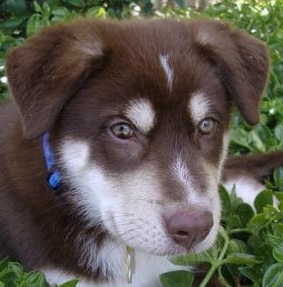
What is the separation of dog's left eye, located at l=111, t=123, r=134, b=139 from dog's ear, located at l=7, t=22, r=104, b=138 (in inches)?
8.4

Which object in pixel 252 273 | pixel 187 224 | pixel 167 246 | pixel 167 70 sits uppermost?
pixel 167 70

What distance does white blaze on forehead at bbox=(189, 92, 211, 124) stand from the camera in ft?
9.93

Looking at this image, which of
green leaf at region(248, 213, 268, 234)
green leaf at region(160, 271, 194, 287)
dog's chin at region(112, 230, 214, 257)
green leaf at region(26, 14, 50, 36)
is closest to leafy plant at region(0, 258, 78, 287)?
dog's chin at region(112, 230, 214, 257)

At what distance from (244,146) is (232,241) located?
1.25 metres

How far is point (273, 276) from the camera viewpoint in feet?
→ 10.2

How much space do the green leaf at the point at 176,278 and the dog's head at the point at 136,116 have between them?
30cm

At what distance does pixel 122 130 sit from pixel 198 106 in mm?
310

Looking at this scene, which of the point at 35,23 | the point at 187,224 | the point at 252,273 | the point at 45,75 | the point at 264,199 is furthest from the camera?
the point at 35,23

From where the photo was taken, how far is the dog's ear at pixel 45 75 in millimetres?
2887

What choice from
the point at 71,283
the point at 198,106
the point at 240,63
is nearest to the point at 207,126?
the point at 198,106

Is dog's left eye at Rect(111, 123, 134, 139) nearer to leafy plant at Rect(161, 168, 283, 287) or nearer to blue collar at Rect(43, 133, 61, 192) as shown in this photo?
blue collar at Rect(43, 133, 61, 192)

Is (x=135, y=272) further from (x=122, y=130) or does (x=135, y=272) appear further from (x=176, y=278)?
(x=122, y=130)

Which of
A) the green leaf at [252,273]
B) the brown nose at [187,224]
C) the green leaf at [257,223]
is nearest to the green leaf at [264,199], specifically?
the green leaf at [257,223]

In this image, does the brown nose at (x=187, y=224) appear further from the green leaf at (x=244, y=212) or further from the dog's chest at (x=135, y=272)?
the green leaf at (x=244, y=212)
